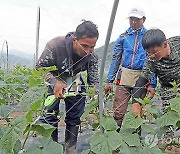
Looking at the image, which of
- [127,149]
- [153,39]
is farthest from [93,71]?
[127,149]

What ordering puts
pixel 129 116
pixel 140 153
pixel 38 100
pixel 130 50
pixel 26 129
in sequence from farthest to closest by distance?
pixel 130 50 < pixel 129 116 < pixel 140 153 < pixel 26 129 < pixel 38 100

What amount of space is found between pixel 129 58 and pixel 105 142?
1623mm

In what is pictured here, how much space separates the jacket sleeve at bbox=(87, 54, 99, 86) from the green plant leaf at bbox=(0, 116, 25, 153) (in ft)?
4.21

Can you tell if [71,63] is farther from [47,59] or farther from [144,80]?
Answer: [144,80]

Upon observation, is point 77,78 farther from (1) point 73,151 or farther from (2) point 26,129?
(2) point 26,129

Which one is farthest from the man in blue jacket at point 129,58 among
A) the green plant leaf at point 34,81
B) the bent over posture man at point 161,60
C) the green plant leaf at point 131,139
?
the green plant leaf at point 34,81

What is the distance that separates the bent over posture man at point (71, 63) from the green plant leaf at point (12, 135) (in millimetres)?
559

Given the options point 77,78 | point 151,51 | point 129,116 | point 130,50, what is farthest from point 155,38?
point 130,50

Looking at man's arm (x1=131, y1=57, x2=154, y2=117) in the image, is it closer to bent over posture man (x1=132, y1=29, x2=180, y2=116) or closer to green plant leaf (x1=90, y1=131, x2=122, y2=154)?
bent over posture man (x1=132, y1=29, x2=180, y2=116)

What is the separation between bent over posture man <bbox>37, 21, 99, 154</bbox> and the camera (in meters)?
2.25

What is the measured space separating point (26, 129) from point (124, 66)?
5.69 ft

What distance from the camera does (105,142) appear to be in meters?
1.58

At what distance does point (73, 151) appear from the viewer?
2.88m

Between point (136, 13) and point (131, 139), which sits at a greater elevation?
point (136, 13)
